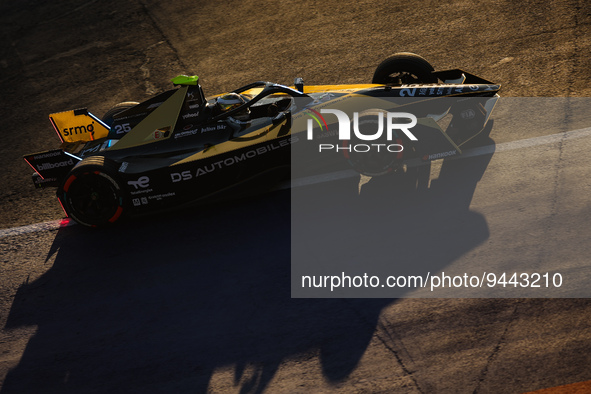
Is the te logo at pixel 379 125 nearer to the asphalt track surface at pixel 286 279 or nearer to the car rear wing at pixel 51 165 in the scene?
the asphalt track surface at pixel 286 279

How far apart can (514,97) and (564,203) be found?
7.90 feet

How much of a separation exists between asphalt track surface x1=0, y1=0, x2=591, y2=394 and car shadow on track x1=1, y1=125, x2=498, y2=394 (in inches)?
0.7

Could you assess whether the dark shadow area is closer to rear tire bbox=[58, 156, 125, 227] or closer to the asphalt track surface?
the asphalt track surface

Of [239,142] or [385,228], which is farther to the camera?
[239,142]

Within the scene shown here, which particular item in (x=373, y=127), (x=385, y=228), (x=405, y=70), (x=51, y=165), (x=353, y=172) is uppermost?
(x=51, y=165)

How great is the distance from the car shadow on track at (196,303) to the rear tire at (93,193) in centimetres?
32

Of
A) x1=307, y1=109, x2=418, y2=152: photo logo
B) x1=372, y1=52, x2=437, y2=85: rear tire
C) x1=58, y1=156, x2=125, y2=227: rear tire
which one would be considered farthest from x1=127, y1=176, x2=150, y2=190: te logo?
x1=372, y1=52, x2=437, y2=85: rear tire

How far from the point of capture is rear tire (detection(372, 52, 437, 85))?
827cm

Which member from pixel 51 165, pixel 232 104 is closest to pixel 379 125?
pixel 232 104

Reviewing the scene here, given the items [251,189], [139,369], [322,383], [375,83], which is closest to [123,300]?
[139,369]

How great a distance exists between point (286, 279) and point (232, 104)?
8.29 feet

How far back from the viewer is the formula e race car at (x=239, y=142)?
23.7 feet

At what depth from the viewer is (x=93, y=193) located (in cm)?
724

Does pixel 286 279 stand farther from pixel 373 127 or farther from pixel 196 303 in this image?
pixel 373 127
